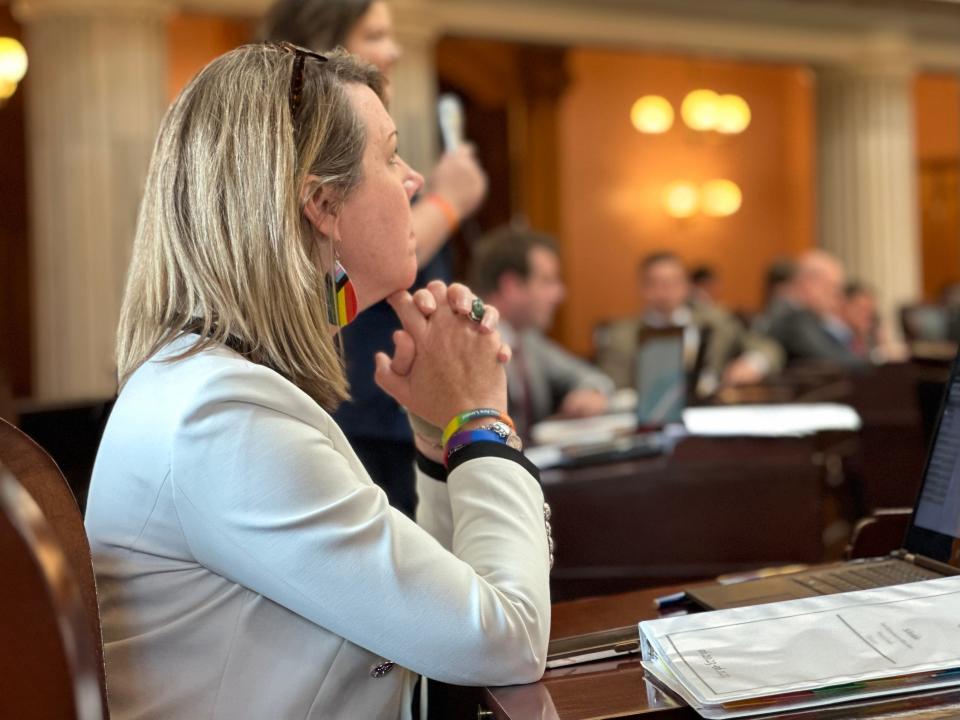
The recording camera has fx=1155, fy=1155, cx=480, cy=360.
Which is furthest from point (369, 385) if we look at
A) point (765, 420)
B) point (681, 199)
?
point (681, 199)

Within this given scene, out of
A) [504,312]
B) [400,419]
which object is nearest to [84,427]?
[400,419]

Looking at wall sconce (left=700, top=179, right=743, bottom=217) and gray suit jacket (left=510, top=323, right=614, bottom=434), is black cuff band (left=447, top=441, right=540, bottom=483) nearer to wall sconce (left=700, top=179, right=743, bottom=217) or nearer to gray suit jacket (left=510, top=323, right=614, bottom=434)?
gray suit jacket (left=510, top=323, right=614, bottom=434)

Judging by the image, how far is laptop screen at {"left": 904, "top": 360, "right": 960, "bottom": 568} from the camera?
118 centimetres

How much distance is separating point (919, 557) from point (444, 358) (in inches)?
21.5

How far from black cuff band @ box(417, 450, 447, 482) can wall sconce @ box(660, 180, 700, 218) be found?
11.6 meters

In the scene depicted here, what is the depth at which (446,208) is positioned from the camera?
1.99 m

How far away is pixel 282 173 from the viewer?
3.49 ft

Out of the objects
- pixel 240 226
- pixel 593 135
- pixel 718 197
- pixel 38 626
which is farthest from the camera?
pixel 718 197

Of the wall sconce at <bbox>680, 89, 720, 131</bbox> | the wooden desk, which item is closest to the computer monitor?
the wooden desk

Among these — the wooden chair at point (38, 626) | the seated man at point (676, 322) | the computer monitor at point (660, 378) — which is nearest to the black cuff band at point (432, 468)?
the wooden chair at point (38, 626)

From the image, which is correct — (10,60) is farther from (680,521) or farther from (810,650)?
(810,650)

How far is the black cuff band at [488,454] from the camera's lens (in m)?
1.14

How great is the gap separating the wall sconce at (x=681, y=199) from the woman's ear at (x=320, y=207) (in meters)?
11.8

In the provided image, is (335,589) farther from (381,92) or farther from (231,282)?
(381,92)
